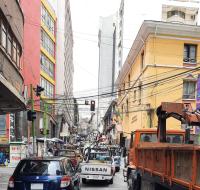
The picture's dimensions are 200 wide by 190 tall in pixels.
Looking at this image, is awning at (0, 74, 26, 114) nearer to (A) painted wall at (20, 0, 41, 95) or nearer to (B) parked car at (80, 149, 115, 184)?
(B) parked car at (80, 149, 115, 184)

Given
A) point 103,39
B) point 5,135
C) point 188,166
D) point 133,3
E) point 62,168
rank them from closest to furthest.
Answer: point 188,166
point 62,168
point 5,135
point 133,3
point 103,39

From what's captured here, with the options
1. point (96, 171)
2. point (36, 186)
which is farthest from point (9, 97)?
point (36, 186)

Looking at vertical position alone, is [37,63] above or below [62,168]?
above

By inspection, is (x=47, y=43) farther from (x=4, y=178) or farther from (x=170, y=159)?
(x=170, y=159)

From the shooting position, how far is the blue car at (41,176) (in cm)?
1074

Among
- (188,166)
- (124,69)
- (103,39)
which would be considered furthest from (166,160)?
(103,39)

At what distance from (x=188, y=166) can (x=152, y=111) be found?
91.0ft

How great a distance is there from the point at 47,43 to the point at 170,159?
2111 inches

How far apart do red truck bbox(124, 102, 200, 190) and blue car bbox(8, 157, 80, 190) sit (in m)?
2.11

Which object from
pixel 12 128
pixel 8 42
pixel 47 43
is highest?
pixel 47 43

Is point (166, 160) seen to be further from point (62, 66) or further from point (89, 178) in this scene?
point (62, 66)

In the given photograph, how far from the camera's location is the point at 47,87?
2377 inches

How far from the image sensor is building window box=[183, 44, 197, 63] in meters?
34.9

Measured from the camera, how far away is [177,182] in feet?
22.7
